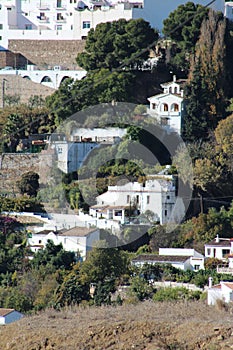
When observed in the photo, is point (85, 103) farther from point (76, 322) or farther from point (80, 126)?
point (76, 322)

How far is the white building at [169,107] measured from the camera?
29.5 meters

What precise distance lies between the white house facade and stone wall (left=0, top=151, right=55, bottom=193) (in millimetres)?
7950

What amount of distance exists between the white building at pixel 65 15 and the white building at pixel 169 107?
3.02 metres

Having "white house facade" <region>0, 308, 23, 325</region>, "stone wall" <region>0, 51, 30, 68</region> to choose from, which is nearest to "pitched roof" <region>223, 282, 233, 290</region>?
"white house facade" <region>0, 308, 23, 325</region>

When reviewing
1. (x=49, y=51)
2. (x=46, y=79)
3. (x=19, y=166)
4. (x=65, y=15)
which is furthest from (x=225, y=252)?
(x=65, y=15)

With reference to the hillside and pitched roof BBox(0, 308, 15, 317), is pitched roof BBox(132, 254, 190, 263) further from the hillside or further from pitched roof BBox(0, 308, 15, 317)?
the hillside

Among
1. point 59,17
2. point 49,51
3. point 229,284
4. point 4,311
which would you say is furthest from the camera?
point 59,17

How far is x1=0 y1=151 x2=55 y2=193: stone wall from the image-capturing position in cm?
2981

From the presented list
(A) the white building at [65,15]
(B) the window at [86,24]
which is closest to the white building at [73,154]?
(A) the white building at [65,15]

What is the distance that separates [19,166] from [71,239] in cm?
419

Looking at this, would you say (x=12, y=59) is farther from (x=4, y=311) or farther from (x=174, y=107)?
(x=4, y=311)

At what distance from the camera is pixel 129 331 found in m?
15.1

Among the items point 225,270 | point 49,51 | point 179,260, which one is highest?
point 49,51

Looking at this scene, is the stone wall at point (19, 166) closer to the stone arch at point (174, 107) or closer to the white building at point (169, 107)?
the white building at point (169, 107)
